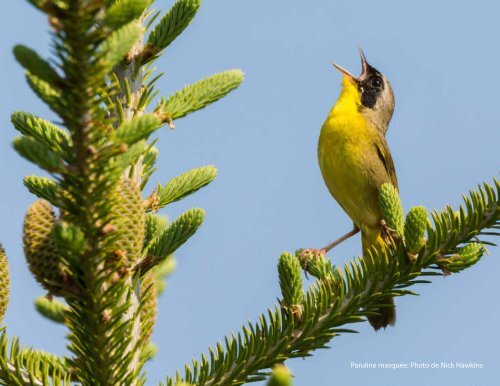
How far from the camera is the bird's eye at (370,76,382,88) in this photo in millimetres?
6704

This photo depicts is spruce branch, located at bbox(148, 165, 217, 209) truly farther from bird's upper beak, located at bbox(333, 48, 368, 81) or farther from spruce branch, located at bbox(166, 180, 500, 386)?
bird's upper beak, located at bbox(333, 48, 368, 81)

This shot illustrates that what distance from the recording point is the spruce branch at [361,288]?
87.6 inches

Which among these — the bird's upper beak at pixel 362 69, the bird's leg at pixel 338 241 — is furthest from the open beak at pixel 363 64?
the bird's leg at pixel 338 241

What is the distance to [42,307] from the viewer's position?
2.50m

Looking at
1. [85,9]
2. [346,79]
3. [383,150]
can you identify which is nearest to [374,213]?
[383,150]

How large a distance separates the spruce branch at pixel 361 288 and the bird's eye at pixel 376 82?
4.26 metres

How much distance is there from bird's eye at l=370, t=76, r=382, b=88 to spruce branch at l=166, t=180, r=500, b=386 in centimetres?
426

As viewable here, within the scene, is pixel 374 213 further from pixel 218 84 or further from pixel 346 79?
pixel 218 84

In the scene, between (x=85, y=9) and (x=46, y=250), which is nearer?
(x=85, y=9)

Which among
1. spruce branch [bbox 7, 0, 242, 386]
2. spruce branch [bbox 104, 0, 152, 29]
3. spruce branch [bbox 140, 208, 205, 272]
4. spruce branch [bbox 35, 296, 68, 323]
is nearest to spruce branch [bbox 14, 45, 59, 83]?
spruce branch [bbox 7, 0, 242, 386]

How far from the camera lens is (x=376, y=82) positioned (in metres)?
6.75

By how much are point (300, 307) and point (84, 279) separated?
2.84 ft

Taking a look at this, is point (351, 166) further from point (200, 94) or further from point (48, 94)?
point (48, 94)

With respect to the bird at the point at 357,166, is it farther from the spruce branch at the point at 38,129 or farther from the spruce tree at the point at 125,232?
the spruce branch at the point at 38,129
